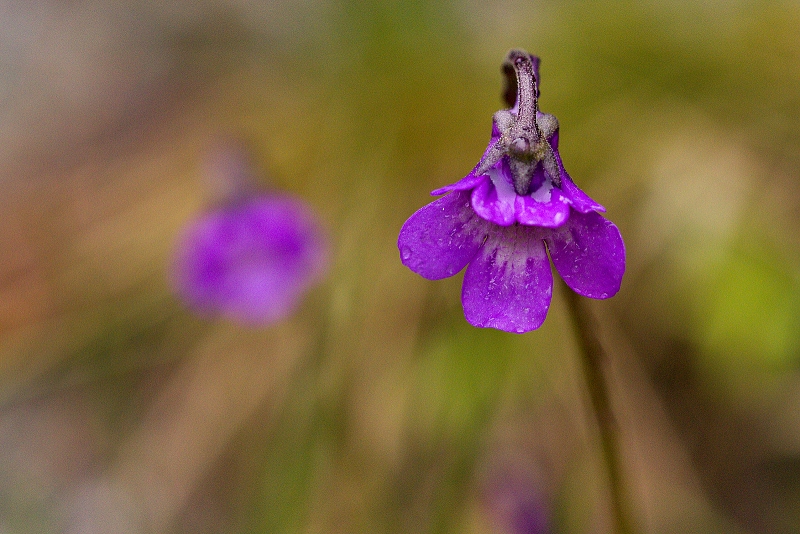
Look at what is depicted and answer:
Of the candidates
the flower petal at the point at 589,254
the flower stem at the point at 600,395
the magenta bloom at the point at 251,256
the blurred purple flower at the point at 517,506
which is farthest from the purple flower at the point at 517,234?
the magenta bloom at the point at 251,256

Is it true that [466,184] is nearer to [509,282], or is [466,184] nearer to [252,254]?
[509,282]

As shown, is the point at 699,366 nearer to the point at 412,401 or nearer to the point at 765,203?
the point at 765,203

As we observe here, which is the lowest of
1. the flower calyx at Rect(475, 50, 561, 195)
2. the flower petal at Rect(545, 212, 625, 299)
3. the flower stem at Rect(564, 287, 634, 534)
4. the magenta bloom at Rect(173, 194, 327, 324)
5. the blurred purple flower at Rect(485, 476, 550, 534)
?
the blurred purple flower at Rect(485, 476, 550, 534)

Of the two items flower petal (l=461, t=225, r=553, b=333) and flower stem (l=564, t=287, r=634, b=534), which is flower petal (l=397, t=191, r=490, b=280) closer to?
flower petal (l=461, t=225, r=553, b=333)

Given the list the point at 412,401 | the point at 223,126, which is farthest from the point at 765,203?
the point at 223,126

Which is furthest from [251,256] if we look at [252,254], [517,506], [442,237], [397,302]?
[442,237]

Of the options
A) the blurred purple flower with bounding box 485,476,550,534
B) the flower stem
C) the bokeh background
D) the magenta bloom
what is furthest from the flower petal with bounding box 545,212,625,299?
the magenta bloom

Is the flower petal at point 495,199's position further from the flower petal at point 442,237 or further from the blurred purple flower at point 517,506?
the blurred purple flower at point 517,506
